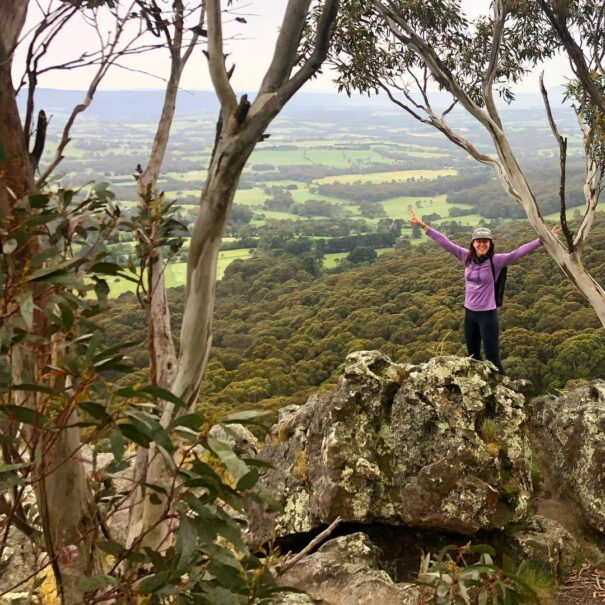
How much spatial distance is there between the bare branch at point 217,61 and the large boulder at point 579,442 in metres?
3.57

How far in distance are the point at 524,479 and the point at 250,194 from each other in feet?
296

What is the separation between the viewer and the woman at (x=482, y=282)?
464 cm

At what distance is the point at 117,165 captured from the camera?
74.7m

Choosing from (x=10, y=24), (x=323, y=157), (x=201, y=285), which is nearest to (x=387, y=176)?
(x=323, y=157)

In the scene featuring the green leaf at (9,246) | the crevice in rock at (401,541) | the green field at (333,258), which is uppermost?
the green leaf at (9,246)

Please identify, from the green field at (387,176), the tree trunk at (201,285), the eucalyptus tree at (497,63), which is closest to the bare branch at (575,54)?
the eucalyptus tree at (497,63)

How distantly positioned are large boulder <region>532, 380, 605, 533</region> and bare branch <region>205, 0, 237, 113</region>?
3.57 meters

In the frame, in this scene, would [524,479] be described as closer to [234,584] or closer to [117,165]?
[234,584]

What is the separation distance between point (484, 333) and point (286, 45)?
330 centimetres

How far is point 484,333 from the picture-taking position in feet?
16.0

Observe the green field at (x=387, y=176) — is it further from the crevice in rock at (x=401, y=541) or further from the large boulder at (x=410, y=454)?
the crevice in rock at (x=401, y=541)

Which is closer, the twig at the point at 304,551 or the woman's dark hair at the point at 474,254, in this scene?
the twig at the point at 304,551

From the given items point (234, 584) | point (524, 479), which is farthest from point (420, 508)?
point (234, 584)

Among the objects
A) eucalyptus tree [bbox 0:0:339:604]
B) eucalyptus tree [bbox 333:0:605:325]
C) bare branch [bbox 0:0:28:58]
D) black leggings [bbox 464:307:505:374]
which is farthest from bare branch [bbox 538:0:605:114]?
bare branch [bbox 0:0:28:58]
